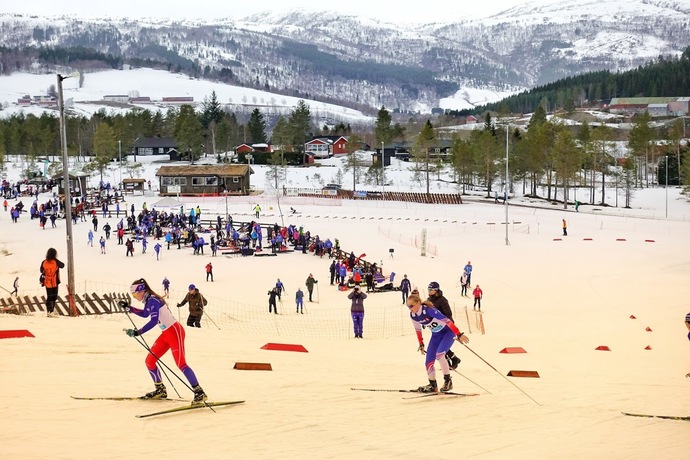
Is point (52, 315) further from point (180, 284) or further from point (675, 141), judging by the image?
point (675, 141)

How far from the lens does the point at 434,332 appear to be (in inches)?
475

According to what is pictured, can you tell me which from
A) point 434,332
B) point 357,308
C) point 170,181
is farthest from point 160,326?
point 170,181

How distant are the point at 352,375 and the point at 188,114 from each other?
109759 mm

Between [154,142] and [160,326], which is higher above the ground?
[154,142]

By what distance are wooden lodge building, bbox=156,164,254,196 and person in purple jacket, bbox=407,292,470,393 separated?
7572 centimetres

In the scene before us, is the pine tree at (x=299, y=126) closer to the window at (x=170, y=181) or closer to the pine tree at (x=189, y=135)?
the pine tree at (x=189, y=135)

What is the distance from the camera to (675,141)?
9981 centimetres

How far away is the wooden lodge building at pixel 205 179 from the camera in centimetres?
8656

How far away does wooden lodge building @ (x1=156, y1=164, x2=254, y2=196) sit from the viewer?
86562 millimetres

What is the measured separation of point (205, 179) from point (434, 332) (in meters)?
77.6

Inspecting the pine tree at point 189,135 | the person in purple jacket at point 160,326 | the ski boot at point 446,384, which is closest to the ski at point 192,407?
the person in purple jacket at point 160,326

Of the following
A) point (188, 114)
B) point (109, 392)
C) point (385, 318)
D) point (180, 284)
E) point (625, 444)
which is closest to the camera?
point (625, 444)

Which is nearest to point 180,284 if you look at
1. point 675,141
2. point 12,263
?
point 12,263

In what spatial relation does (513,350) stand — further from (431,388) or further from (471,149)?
(471,149)
